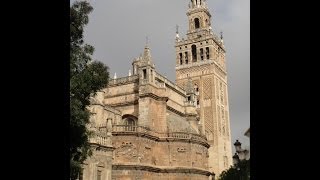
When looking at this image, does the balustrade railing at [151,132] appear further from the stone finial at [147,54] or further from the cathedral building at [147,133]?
the stone finial at [147,54]

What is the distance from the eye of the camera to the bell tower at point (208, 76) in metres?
53.9

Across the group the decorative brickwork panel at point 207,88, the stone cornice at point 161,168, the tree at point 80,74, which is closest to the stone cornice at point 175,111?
the stone cornice at point 161,168

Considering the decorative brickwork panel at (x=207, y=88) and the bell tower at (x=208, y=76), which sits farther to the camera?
the decorative brickwork panel at (x=207, y=88)

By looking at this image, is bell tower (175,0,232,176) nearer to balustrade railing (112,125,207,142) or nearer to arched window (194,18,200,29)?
arched window (194,18,200,29)

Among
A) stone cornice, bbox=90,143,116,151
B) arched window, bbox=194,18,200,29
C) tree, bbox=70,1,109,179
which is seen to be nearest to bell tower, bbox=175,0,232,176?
arched window, bbox=194,18,200,29

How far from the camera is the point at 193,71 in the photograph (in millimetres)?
57844

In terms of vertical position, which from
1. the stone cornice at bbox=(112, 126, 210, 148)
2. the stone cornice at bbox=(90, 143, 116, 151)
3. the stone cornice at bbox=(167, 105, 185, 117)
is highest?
the stone cornice at bbox=(167, 105, 185, 117)

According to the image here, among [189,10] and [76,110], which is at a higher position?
[189,10]

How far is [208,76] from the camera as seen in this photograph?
56.5 metres

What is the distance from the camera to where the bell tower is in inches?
2121

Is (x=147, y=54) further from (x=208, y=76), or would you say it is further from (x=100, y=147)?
(x=208, y=76)
